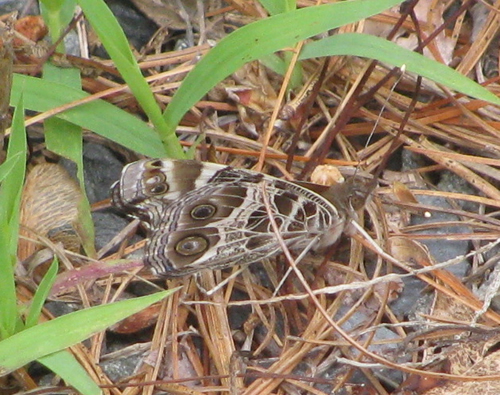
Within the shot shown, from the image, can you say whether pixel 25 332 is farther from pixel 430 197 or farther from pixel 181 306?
pixel 430 197

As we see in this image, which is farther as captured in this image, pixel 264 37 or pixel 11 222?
pixel 264 37

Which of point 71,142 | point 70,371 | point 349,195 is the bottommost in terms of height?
point 70,371

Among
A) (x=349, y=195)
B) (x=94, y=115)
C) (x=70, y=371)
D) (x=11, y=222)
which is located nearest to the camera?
(x=70, y=371)

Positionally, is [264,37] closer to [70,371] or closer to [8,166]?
[8,166]

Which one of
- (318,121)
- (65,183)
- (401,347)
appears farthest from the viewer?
(318,121)

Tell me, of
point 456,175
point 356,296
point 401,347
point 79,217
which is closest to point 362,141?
point 456,175

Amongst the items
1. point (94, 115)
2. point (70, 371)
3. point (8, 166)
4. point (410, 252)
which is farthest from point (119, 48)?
point (410, 252)

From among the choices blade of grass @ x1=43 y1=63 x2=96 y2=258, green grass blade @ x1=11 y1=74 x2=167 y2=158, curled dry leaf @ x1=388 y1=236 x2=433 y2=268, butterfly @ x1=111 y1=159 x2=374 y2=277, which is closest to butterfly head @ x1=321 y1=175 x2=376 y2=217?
butterfly @ x1=111 y1=159 x2=374 y2=277
